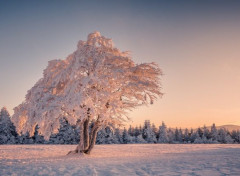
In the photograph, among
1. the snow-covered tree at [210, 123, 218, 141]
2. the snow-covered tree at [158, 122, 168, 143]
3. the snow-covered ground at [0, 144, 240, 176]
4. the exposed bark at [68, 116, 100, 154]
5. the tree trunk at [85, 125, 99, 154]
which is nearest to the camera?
the snow-covered ground at [0, 144, 240, 176]

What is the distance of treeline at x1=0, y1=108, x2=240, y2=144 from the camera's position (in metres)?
59.0

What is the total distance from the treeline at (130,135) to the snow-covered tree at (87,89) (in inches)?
1605

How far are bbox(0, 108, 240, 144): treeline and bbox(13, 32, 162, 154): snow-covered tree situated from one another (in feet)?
134

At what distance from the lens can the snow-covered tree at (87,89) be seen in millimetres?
15953

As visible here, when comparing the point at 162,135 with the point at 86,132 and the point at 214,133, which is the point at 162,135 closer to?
the point at 214,133

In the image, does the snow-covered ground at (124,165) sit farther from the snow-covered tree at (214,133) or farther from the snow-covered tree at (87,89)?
the snow-covered tree at (214,133)

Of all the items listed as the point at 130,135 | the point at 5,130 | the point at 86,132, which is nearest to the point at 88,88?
the point at 86,132

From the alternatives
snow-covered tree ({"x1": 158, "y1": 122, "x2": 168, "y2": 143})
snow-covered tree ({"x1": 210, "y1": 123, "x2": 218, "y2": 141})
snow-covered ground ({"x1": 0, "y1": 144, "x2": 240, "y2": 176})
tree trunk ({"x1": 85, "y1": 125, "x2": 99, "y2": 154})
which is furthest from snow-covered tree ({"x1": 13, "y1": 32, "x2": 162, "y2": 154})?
snow-covered tree ({"x1": 210, "y1": 123, "x2": 218, "y2": 141})

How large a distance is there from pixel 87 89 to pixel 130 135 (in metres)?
71.2

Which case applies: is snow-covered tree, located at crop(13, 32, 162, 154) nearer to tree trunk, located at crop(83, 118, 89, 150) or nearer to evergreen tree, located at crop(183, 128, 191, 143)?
tree trunk, located at crop(83, 118, 89, 150)

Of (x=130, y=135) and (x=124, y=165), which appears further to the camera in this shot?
(x=130, y=135)

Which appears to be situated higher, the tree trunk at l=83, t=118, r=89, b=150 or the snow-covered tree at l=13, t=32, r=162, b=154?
the snow-covered tree at l=13, t=32, r=162, b=154

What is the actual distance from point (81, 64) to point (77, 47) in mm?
2057

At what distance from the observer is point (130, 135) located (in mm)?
84938
